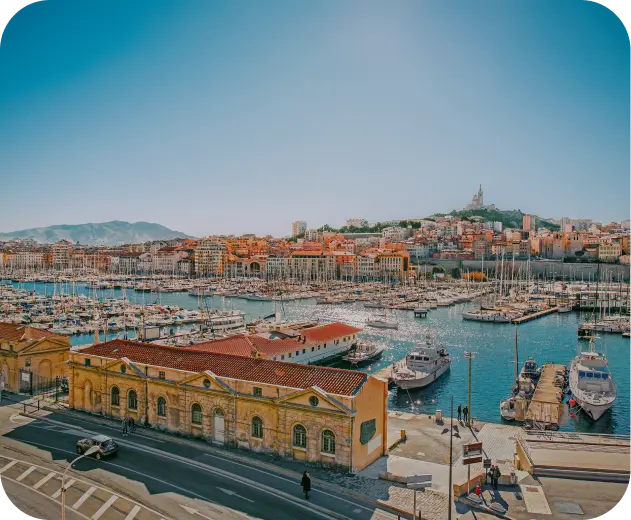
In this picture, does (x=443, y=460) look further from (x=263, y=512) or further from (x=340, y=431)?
(x=263, y=512)

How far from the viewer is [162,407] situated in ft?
66.4

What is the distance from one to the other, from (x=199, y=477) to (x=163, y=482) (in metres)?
1.03

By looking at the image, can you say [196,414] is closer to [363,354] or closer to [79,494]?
[79,494]

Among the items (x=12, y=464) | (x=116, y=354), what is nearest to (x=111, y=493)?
(x=12, y=464)

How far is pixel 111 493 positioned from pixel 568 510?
1220 cm

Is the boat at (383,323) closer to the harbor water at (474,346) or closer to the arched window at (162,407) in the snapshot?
the harbor water at (474,346)

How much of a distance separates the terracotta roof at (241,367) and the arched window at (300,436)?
4.18ft

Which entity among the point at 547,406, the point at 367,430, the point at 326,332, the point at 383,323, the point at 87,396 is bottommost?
the point at 383,323

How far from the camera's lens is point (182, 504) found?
1423 centimetres

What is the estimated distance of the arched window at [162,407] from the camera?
20109 mm

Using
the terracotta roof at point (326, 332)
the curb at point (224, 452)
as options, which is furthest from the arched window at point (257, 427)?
the terracotta roof at point (326, 332)

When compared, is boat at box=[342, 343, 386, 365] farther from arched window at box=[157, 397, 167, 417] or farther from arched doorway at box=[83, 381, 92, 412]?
arched window at box=[157, 397, 167, 417]

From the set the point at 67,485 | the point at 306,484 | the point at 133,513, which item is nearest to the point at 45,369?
the point at 67,485

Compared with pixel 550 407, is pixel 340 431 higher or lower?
higher
